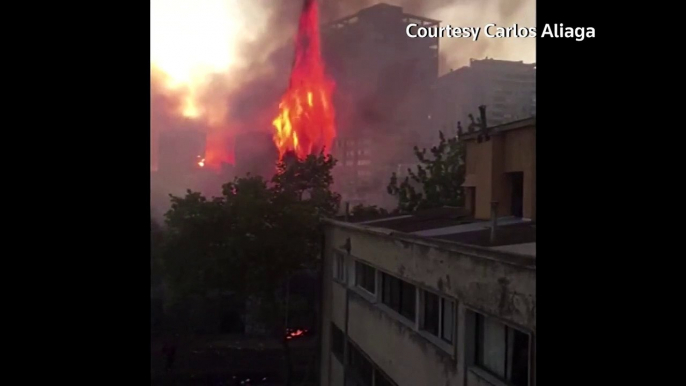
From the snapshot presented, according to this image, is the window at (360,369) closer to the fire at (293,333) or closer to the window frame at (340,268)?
the fire at (293,333)

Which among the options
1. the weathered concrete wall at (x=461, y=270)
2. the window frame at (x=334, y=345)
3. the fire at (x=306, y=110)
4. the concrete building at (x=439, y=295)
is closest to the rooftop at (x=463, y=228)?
the concrete building at (x=439, y=295)

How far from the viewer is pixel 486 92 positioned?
697 cm

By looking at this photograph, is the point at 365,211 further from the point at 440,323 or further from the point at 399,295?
the point at 440,323

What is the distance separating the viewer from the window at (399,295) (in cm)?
393

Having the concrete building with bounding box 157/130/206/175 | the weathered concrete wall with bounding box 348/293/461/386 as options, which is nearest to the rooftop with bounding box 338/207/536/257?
the weathered concrete wall with bounding box 348/293/461/386

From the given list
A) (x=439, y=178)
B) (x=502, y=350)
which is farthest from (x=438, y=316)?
(x=439, y=178)

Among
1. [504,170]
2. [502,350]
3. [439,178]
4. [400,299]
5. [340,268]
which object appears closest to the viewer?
[502,350]

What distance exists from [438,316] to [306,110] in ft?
7.79

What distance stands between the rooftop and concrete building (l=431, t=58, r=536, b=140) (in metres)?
1.24

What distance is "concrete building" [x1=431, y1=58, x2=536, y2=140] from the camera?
511 cm
